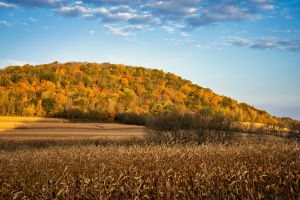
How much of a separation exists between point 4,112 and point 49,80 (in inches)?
890

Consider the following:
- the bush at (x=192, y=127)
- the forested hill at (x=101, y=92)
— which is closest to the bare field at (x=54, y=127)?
the forested hill at (x=101, y=92)

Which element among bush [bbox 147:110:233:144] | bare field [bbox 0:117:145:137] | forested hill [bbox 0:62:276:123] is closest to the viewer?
bush [bbox 147:110:233:144]

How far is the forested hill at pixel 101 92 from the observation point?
8388 cm

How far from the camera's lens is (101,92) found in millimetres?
97250

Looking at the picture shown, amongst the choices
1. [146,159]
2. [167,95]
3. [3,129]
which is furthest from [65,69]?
[146,159]

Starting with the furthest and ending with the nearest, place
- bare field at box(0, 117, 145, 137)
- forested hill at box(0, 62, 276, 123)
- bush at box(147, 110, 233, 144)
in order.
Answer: forested hill at box(0, 62, 276, 123), bare field at box(0, 117, 145, 137), bush at box(147, 110, 233, 144)

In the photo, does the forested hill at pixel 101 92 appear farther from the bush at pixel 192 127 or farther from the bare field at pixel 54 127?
the bush at pixel 192 127

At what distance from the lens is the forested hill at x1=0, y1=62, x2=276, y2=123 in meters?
83.9

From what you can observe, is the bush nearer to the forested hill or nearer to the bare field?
the bare field

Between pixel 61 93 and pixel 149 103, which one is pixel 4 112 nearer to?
pixel 61 93

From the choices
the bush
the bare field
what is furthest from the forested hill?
the bush

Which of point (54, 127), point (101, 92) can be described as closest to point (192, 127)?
point (54, 127)

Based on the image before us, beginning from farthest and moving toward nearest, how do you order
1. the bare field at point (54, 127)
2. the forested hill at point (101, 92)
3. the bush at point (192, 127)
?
the forested hill at point (101, 92) < the bare field at point (54, 127) < the bush at point (192, 127)

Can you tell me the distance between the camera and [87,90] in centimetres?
9912
